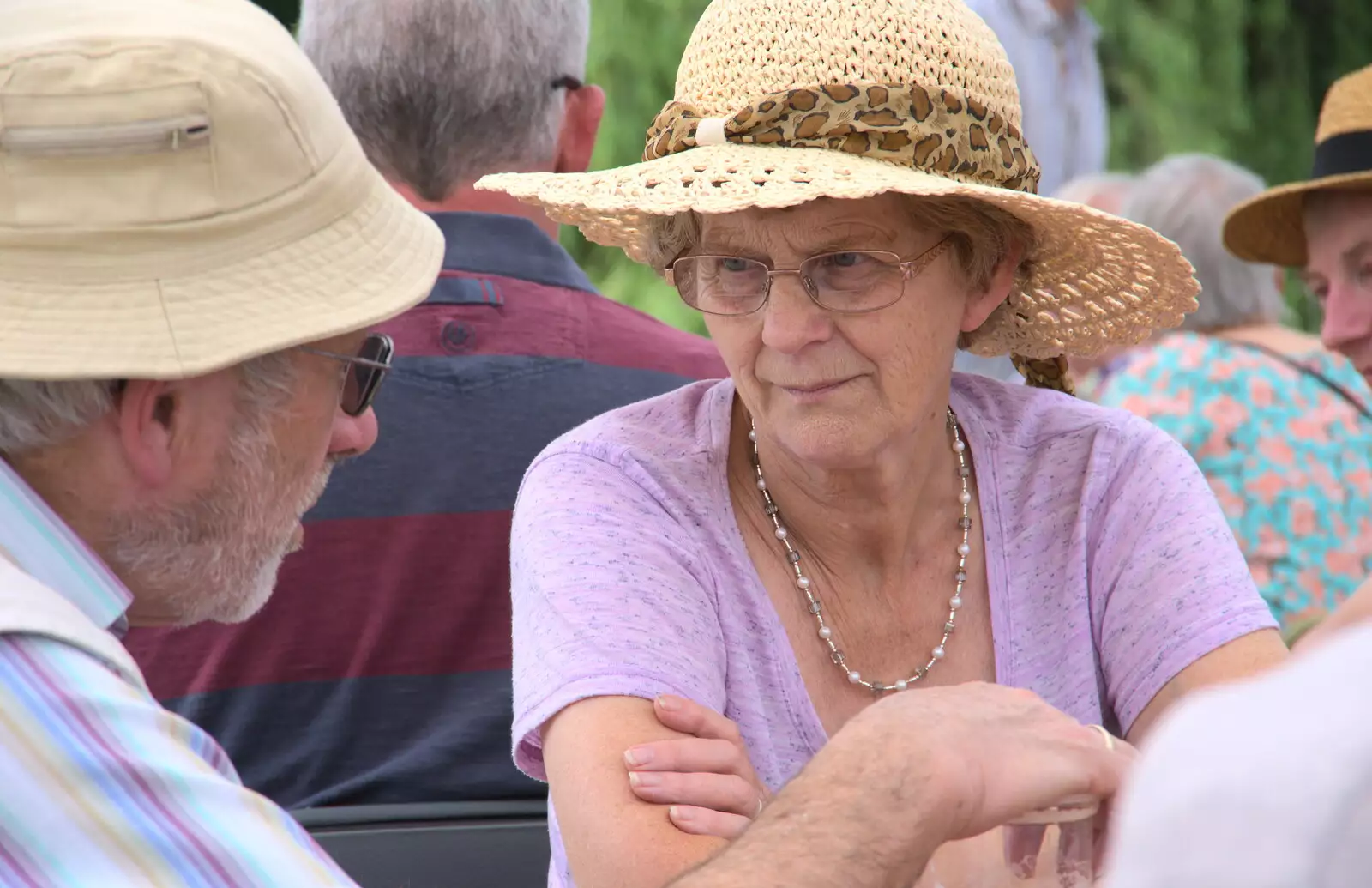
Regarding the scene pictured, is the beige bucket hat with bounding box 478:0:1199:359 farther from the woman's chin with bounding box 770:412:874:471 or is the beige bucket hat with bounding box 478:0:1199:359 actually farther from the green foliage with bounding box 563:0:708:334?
the green foliage with bounding box 563:0:708:334

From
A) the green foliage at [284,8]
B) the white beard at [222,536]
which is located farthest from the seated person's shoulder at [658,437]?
the green foliage at [284,8]

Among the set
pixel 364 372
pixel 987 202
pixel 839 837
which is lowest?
pixel 839 837

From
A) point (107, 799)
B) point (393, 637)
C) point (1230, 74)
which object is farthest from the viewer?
point (1230, 74)

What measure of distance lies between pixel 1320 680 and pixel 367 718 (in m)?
2.46

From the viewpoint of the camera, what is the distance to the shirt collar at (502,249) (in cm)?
316

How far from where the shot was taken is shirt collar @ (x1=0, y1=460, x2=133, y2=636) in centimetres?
170

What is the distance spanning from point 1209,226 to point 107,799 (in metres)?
4.38

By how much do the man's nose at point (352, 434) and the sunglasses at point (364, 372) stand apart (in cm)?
1

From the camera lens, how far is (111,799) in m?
1.47

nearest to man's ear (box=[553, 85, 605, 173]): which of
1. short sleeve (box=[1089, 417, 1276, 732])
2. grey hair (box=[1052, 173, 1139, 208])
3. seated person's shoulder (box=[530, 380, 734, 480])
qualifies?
seated person's shoulder (box=[530, 380, 734, 480])

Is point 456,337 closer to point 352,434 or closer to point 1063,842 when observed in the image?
point 352,434

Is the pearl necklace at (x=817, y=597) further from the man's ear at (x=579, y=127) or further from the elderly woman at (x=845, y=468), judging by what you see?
the man's ear at (x=579, y=127)

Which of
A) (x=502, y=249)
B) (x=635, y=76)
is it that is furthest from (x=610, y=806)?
(x=635, y=76)

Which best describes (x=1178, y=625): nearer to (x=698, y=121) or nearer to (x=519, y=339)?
(x=698, y=121)
